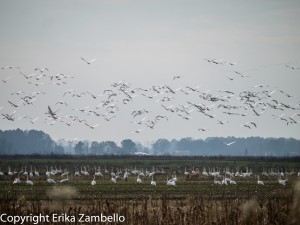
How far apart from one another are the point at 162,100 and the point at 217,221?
18.9 m

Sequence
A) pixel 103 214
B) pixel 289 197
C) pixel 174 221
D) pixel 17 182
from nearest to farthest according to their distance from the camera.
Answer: pixel 174 221 < pixel 103 214 < pixel 289 197 < pixel 17 182

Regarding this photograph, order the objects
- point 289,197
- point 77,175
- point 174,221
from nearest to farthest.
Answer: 1. point 174,221
2. point 289,197
3. point 77,175

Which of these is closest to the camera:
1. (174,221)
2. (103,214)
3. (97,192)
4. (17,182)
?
(174,221)

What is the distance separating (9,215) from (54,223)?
178cm

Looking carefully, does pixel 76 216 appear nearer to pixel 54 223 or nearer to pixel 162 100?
pixel 54 223

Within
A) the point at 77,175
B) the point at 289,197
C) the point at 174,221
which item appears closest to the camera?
the point at 174,221

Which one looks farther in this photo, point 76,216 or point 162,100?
point 162,100

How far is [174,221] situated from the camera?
2050cm

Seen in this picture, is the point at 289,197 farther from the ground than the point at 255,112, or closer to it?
closer to it

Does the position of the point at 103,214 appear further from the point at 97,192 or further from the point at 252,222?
the point at 97,192

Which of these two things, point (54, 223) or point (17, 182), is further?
point (17, 182)

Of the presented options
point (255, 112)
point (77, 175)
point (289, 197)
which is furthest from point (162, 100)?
point (77, 175)

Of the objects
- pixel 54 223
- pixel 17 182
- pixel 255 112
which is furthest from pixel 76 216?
pixel 17 182

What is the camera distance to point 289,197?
24609 millimetres
